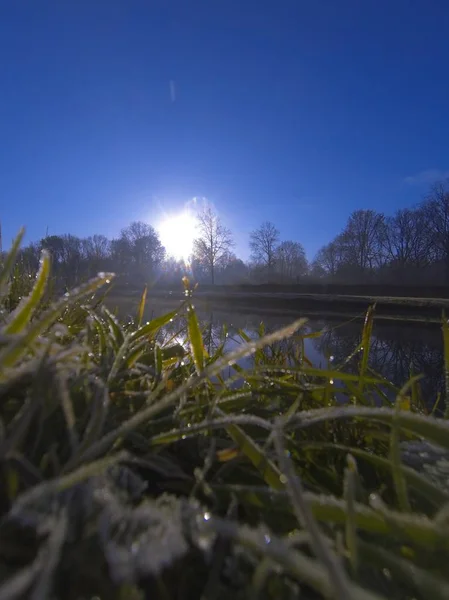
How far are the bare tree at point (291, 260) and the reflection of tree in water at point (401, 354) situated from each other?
36.2 metres

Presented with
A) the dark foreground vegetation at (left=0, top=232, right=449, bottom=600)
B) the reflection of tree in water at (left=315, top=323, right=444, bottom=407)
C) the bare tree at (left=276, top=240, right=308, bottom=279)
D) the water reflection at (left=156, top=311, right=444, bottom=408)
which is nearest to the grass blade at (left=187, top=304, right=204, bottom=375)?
the dark foreground vegetation at (left=0, top=232, right=449, bottom=600)

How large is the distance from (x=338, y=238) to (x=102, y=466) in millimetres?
41784

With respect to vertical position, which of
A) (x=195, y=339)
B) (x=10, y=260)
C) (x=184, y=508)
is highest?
(x=10, y=260)

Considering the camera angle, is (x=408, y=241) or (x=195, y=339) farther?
(x=408, y=241)

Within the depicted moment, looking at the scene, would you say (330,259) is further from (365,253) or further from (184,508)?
(184,508)

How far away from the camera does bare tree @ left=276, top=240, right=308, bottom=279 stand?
4342 cm

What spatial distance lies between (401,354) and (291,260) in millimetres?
41439

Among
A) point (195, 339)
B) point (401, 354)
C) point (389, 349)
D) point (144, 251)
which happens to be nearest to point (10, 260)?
point (195, 339)

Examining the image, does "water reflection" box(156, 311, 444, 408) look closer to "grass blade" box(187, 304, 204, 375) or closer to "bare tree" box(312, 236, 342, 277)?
"grass blade" box(187, 304, 204, 375)

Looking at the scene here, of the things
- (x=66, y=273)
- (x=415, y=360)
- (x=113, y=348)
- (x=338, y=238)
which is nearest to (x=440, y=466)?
(x=113, y=348)

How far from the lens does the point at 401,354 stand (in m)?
4.57

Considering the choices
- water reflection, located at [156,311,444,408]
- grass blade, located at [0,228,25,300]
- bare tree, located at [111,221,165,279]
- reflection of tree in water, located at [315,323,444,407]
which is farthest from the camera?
bare tree, located at [111,221,165,279]

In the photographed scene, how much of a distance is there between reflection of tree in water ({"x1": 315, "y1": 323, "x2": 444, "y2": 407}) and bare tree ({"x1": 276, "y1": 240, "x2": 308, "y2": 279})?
3622cm

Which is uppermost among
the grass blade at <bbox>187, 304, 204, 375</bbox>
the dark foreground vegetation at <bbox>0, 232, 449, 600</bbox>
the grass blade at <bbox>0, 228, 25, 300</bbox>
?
the grass blade at <bbox>0, 228, 25, 300</bbox>
